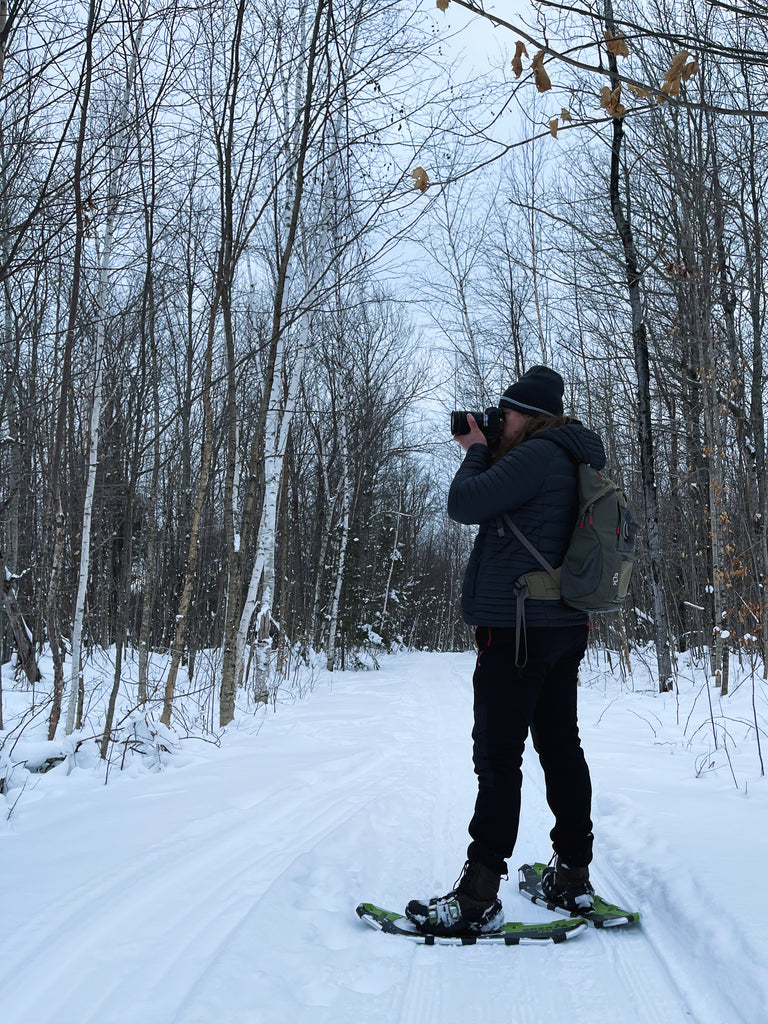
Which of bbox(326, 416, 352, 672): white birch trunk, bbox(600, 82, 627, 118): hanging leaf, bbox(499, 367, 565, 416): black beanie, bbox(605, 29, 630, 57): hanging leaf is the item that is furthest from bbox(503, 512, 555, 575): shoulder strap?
bbox(326, 416, 352, 672): white birch trunk

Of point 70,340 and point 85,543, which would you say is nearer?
point 70,340

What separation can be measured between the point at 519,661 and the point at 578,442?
2.80 ft

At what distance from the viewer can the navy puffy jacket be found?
7.97 feet

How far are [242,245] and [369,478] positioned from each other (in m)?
13.6

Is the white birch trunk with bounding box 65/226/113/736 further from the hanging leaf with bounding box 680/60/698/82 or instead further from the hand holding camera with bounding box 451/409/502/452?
the hanging leaf with bounding box 680/60/698/82

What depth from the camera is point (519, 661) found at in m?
2.38

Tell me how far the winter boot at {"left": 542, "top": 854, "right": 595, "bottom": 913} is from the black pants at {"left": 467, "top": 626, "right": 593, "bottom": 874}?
35 mm

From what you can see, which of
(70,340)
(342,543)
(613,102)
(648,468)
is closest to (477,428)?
(613,102)

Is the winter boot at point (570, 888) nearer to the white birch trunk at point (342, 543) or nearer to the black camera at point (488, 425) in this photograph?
the black camera at point (488, 425)

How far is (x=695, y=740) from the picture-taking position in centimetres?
576

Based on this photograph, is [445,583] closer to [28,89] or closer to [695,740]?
[695,740]

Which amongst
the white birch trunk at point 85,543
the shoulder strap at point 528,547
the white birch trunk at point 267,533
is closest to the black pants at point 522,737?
the shoulder strap at point 528,547

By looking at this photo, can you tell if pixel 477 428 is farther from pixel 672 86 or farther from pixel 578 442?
pixel 672 86

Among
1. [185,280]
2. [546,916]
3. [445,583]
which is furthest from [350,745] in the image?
[445,583]
